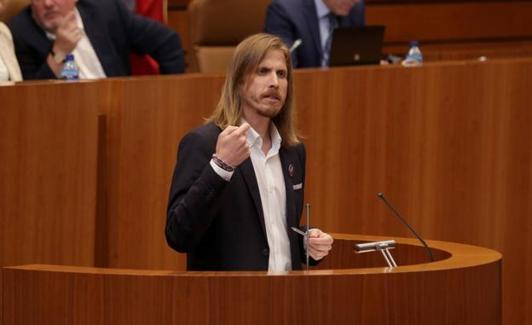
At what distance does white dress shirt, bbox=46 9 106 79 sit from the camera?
17.4 feet

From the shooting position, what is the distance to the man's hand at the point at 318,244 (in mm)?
3449

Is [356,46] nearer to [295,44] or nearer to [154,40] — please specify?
[295,44]

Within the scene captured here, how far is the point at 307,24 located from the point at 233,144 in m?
2.79

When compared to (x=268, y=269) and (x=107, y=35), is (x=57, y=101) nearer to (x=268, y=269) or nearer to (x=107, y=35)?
(x=107, y=35)

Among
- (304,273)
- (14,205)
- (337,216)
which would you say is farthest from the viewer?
(337,216)

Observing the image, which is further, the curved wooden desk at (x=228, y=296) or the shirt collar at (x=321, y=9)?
the shirt collar at (x=321, y=9)

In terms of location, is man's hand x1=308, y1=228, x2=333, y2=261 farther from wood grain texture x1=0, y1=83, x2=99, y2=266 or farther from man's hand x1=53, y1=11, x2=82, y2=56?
man's hand x1=53, y1=11, x2=82, y2=56

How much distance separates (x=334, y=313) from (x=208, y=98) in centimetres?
199

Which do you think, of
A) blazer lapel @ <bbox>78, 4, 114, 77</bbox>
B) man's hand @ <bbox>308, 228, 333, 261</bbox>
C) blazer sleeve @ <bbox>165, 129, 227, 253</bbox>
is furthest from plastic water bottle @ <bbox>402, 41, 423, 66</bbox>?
blazer sleeve @ <bbox>165, 129, 227, 253</bbox>

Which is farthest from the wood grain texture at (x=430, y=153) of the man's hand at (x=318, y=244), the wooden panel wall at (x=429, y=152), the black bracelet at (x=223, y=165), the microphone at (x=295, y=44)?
the black bracelet at (x=223, y=165)

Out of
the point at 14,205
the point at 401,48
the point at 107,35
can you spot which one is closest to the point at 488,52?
the point at 401,48

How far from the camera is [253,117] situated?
140 inches

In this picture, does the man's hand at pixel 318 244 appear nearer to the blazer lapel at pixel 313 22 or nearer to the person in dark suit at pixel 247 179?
the person in dark suit at pixel 247 179

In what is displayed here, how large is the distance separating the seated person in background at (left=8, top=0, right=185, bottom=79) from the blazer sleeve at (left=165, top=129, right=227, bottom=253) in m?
1.83
